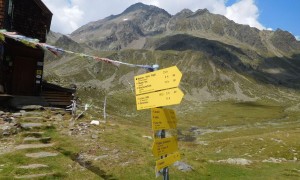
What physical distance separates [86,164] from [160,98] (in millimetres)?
9916

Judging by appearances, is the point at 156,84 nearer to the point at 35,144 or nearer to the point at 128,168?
the point at 128,168

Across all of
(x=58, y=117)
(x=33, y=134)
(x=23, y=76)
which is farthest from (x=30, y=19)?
(x=33, y=134)

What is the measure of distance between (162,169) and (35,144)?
12402 millimetres

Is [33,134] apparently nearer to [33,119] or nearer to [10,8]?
[33,119]

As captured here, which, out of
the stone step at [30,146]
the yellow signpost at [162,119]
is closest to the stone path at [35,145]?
the stone step at [30,146]

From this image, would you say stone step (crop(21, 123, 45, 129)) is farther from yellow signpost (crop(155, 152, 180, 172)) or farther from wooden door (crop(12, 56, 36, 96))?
yellow signpost (crop(155, 152, 180, 172))

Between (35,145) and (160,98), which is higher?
(160,98)

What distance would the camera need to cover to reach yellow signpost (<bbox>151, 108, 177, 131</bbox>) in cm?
1138

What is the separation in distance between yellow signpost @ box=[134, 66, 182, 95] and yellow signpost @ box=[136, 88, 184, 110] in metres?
0.15

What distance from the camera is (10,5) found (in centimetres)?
3216

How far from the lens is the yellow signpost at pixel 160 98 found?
1136cm

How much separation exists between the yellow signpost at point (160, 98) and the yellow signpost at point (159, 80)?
0.15 meters

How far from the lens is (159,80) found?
11.8 m

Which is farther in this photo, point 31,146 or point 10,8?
point 10,8
